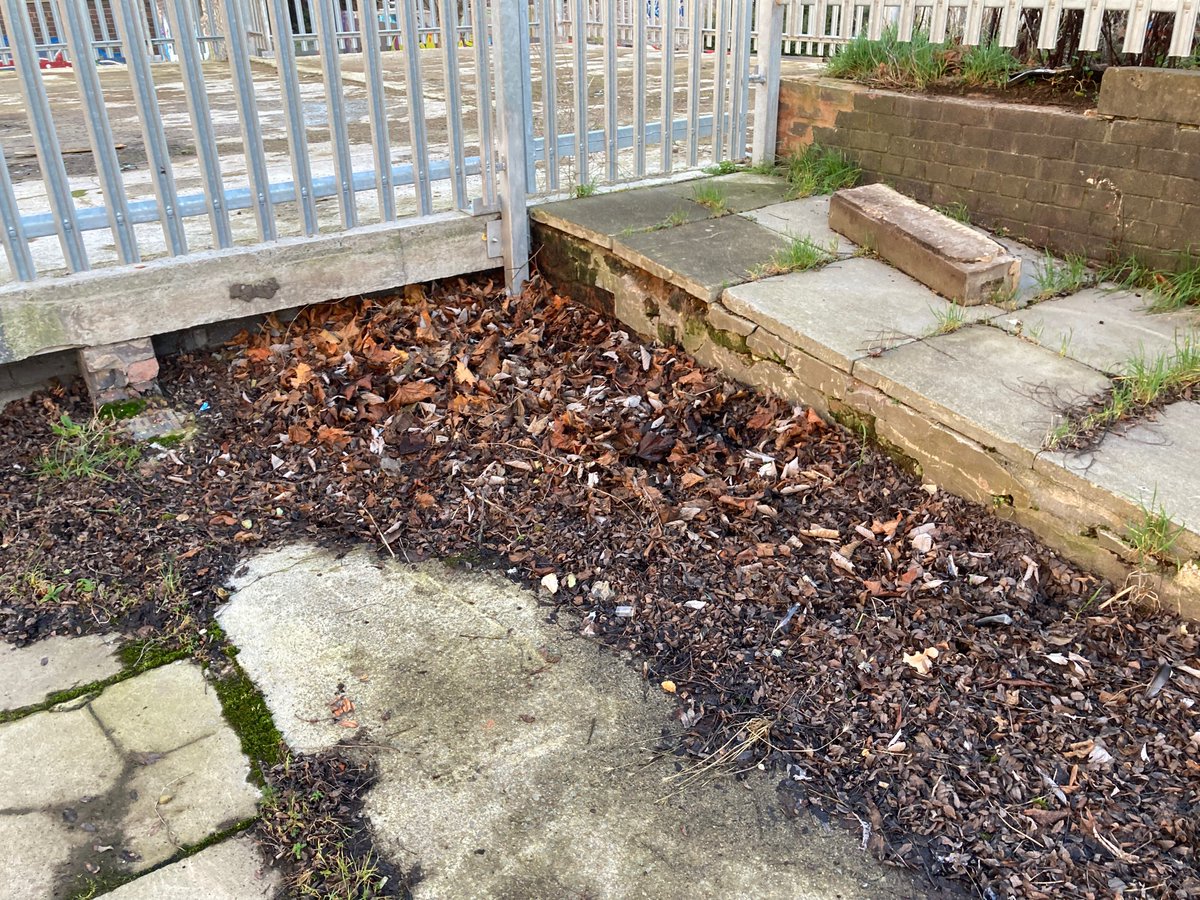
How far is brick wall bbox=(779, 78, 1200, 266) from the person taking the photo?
3895mm

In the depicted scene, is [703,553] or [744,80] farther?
[744,80]

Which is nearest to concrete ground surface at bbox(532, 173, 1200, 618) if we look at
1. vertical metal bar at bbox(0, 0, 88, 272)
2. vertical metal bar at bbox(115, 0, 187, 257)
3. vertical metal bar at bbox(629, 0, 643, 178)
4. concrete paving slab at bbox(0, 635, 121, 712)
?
vertical metal bar at bbox(629, 0, 643, 178)

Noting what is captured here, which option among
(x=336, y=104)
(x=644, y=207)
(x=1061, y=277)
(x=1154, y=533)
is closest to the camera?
(x=1154, y=533)

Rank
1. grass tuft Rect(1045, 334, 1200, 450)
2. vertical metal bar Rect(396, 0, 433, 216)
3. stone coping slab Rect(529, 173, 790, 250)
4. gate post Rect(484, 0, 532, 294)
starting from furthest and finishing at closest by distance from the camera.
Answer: stone coping slab Rect(529, 173, 790, 250)
gate post Rect(484, 0, 532, 294)
vertical metal bar Rect(396, 0, 433, 216)
grass tuft Rect(1045, 334, 1200, 450)

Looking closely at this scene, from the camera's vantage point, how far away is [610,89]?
475 centimetres

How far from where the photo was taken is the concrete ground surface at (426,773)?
2096mm

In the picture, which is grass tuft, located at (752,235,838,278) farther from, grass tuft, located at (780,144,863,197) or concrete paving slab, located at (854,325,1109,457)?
grass tuft, located at (780,144,863,197)

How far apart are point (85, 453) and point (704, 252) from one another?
2764 mm

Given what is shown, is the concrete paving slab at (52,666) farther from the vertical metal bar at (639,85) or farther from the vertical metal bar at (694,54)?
the vertical metal bar at (694,54)

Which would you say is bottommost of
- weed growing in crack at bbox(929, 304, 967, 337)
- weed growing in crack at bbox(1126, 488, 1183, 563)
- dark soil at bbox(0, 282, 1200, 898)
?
dark soil at bbox(0, 282, 1200, 898)

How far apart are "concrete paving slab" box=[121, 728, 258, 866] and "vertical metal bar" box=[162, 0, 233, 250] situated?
2.31 meters

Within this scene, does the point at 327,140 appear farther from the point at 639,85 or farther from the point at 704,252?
the point at 704,252

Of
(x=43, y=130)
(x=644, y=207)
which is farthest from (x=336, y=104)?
(x=644, y=207)

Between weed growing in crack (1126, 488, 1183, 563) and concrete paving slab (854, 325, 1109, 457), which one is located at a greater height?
concrete paving slab (854, 325, 1109, 457)
